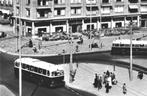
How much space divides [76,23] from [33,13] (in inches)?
509

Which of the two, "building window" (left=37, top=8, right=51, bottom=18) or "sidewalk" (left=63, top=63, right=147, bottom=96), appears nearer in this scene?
"sidewalk" (left=63, top=63, right=147, bottom=96)

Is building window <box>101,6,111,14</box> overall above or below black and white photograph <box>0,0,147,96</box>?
above

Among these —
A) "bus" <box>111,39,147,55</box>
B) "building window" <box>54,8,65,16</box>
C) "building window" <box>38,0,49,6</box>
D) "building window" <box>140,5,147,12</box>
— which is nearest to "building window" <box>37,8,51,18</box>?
"building window" <box>38,0,49,6</box>

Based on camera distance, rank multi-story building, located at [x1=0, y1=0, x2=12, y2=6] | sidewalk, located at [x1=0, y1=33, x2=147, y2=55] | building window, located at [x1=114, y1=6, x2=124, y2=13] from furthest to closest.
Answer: multi-story building, located at [x1=0, y1=0, x2=12, y2=6], building window, located at [x1=114, y1=6, x2=124, y2=13], sidewalk, located at [x1=0, y1=33, x2=147, y2=55]

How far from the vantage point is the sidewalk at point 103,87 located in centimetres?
4428

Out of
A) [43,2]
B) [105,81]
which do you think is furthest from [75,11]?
[105,81]

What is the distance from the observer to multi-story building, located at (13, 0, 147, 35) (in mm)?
87562

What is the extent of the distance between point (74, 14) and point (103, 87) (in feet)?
164

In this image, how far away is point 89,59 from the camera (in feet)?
210

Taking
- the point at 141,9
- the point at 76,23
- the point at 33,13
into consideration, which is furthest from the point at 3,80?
the point at 141,9

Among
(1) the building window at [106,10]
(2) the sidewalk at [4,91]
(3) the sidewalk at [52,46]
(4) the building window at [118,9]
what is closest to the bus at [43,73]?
(2) the sidewalk at [4,91]

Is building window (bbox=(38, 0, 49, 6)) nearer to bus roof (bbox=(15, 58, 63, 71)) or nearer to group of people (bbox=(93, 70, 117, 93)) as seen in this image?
bus roof (bbox=(15, 58, 63, 71))

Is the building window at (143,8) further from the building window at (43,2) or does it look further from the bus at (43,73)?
the bus at (43,73)

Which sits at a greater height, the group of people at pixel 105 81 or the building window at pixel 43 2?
the building window at pixel 43 2
